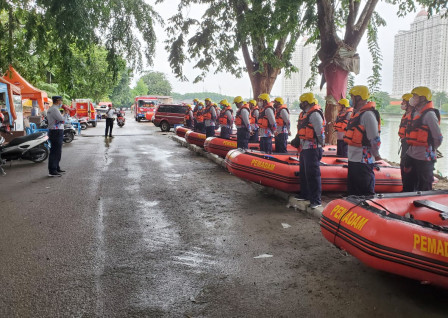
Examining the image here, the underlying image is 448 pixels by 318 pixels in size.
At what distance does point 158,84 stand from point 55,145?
106 metres

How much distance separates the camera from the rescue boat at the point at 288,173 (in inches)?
286

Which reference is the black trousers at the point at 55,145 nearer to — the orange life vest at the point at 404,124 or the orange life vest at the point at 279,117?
the orange life vest at the point at 279,117

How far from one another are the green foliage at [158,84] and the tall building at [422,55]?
91.8 meters

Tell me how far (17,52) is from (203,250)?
468 inches

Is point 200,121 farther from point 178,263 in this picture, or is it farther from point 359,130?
point 178,263

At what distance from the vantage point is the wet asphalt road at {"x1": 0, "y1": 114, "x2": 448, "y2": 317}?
3344 millimetres

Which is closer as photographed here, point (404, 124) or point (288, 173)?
point (404, 124)

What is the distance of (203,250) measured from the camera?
4711mm

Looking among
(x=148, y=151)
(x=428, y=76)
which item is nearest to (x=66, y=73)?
(x=148, y=151)

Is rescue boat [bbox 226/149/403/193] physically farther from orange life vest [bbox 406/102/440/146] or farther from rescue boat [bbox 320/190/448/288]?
rescue boat [bbox 320/190/448/288]

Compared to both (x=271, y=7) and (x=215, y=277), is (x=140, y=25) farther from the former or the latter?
(x=215, y=277)

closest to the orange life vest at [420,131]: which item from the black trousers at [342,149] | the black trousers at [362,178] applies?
the black trousers at [362,178]

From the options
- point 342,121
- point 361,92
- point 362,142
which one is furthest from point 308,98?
point 342,121

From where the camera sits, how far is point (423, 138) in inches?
225
